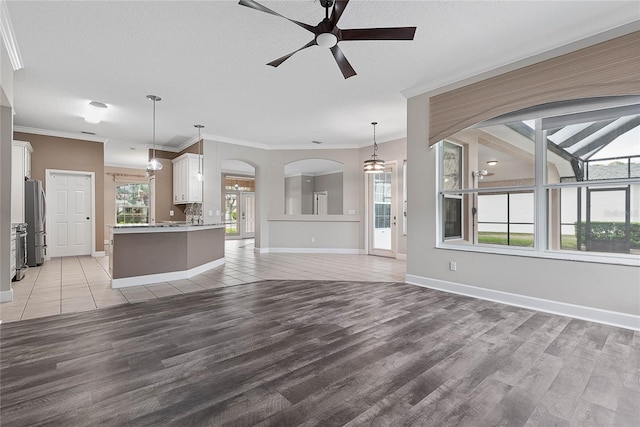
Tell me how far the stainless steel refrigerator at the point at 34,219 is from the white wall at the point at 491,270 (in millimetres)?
6624

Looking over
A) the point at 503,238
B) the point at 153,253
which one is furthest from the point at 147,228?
the point at 503,238

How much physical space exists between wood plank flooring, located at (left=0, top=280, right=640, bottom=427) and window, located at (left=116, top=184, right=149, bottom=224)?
9949 mm

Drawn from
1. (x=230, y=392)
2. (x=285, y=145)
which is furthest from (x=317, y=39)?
(x=285, y=145)

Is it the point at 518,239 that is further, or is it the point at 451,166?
the point at 451,166

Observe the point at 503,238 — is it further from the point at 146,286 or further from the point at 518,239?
the point at 146,286

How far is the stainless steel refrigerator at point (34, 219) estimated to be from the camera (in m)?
5.69

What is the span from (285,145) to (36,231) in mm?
5418

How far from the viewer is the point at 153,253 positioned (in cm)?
461

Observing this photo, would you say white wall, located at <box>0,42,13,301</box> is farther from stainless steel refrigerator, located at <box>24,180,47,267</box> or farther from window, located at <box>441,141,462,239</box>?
window, located at <box>441,141,462,239</box>

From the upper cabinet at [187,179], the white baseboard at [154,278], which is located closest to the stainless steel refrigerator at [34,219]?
the upper cabinet at [187,179]

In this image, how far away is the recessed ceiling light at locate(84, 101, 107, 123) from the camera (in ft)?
16.8

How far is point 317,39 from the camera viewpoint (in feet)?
8.23

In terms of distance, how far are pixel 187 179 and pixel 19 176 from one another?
2.87m

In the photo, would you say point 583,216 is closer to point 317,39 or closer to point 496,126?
point 496,126
